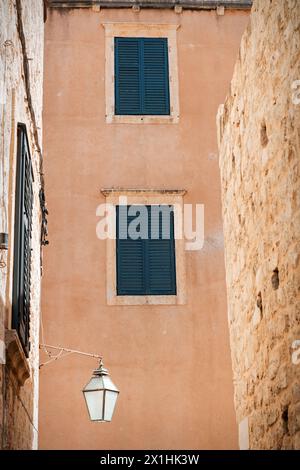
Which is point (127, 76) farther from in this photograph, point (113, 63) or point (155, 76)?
point (155, 76)

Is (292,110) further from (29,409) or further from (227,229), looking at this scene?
(29,409)

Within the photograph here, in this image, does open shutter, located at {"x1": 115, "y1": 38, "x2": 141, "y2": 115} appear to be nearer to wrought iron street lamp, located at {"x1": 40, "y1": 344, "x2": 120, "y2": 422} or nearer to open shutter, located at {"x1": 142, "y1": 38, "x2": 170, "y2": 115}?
open shutter, located at {"x1": 142, "y1": 38, "x2": 170, "y2": 115}

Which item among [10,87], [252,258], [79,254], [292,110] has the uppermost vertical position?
[79,254]

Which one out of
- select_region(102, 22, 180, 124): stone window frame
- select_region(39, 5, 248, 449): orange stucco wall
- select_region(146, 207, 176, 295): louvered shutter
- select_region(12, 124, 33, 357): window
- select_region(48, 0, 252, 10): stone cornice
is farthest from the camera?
select_region(48, 0, 252, 10): stone cornice

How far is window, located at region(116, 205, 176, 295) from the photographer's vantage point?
44.7 feet

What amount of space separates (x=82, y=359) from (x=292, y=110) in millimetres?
7645

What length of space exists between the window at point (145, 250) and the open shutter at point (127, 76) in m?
1.85

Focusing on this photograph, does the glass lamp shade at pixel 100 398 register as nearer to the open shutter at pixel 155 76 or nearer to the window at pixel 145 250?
the window at pixel 145 250

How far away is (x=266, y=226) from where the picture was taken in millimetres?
7164

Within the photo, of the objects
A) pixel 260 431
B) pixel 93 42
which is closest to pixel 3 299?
pixel 260 431

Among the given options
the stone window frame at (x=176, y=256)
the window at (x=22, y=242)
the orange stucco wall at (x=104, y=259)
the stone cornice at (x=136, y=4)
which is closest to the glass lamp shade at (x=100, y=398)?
the window at (x=22, y=242)

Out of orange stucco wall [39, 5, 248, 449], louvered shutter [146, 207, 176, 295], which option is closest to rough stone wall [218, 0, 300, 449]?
orange stucco wall [39, 5, 248, 449]

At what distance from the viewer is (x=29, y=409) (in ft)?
32.3

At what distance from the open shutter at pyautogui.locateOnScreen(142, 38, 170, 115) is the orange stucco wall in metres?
0.27
